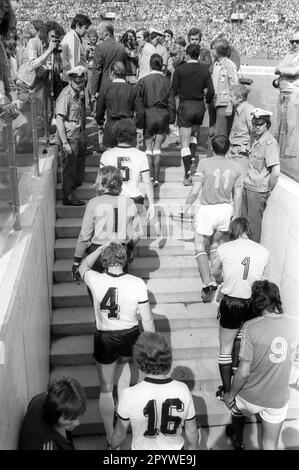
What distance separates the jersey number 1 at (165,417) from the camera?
3.25 m

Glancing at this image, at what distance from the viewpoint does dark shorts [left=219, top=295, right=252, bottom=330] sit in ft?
16.0

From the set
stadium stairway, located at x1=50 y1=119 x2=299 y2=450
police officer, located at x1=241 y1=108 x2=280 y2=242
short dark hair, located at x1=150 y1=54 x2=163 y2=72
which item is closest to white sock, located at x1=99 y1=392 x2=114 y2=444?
stadium stairway, located at x1=50 y1=119 x2=299 y2=450

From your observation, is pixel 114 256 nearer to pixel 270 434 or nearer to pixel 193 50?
pixel 270 434

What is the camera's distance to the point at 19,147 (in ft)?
16.8

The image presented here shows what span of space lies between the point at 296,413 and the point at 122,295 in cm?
268

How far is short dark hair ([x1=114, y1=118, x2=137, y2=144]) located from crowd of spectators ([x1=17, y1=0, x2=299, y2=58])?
101ft

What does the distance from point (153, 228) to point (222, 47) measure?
2.98m

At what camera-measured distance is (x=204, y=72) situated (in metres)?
7.17

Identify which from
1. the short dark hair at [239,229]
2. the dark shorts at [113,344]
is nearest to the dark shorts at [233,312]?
the short dark hair at [239,229]

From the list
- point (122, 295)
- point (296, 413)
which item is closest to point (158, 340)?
point (122, 295)

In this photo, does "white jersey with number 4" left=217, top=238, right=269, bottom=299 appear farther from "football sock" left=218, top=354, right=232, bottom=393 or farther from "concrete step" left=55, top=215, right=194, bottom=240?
"concrete step" left=55, top=215, right=194, bottom=240

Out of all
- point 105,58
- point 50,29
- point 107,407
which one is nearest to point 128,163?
point 107,407

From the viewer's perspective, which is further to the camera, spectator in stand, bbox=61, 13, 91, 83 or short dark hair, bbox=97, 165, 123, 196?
spectator in stand, bbox=61, 13, 91, 83
